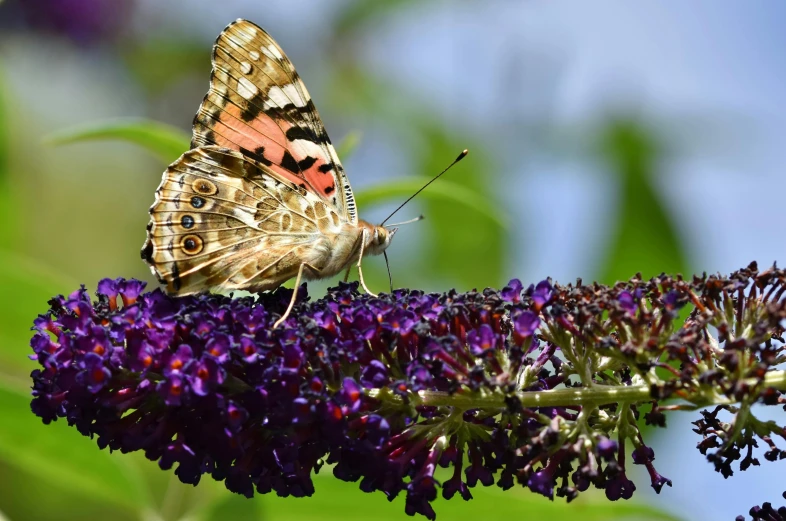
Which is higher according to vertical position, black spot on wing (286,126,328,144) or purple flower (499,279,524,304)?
black spot on wing (286,126,328,144)

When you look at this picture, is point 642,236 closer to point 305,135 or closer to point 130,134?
point 305,135

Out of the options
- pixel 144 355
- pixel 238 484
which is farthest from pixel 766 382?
pixel 144 355

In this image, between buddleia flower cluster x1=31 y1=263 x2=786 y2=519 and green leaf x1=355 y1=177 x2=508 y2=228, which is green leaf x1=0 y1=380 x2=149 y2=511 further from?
green leaf x1=355 y1=177 x2=508 y2=228

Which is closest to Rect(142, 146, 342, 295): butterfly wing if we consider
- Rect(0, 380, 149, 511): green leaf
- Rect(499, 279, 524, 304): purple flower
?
Rect(0, 380, 149, 511): green leaf

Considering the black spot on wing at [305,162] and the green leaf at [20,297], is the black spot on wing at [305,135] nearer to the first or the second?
the black spot on wing at [305,162]

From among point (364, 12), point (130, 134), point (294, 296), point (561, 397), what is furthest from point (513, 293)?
point (364, 12)

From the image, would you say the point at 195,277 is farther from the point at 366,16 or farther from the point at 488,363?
the point at 366,16
